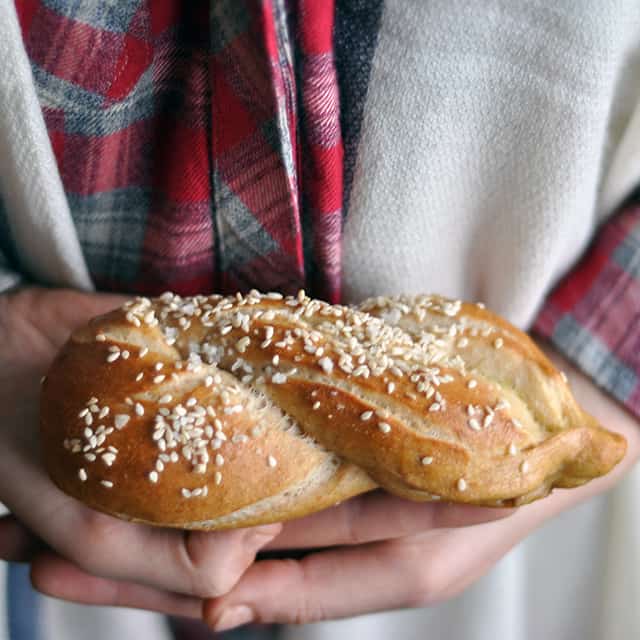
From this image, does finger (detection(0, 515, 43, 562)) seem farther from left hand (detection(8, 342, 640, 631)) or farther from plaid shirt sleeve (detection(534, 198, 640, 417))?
plaid shirt sleeve (detection(534, 198, 640, 417))

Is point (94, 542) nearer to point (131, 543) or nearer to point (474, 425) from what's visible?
point (131, 543)

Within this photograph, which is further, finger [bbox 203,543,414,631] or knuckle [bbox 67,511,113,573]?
finger [bbox 203,543,414,631]

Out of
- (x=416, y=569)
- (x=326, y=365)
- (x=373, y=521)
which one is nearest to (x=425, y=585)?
(x=416, y=569)

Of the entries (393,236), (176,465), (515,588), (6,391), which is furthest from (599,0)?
A: (515,588)

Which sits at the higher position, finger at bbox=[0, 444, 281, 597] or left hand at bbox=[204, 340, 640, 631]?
finger at bbox=[0, 444, 281, 597]

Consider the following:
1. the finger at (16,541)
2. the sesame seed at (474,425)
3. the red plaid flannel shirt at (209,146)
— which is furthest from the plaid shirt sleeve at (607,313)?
the finger at (16,541)

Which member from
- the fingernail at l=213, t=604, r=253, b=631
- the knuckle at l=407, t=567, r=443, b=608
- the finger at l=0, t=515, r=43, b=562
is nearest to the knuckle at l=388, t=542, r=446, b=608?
the knuckle at l=407, t=567, r=443, b=608
